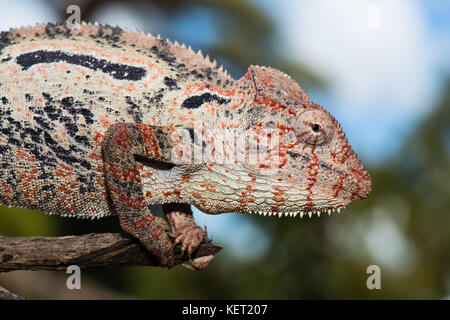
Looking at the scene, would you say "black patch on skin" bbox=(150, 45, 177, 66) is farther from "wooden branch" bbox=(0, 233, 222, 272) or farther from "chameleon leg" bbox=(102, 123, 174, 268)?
"wooden branch" bbox=(0, 233, 222, 272)

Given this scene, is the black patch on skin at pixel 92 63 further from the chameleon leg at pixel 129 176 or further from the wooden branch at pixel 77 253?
the wooden branch at pixel 77 253

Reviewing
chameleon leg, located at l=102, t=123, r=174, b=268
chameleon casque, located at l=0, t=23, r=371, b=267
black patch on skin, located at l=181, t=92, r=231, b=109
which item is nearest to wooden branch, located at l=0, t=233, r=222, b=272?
chameleon casque, located at l=0, t=23, r=371, b=267

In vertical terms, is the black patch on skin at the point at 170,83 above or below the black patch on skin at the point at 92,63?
below

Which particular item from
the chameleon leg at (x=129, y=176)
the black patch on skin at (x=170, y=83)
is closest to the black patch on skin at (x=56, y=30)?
the black patch on skin at (x=170, y=83)

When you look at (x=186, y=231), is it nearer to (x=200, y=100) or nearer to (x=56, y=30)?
(x=200, y=100)
